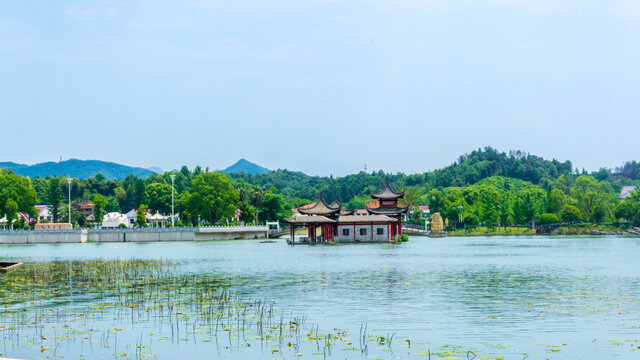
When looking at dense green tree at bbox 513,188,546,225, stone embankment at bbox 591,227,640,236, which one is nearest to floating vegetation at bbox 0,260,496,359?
stone embankment at bbox 591,227,640,236

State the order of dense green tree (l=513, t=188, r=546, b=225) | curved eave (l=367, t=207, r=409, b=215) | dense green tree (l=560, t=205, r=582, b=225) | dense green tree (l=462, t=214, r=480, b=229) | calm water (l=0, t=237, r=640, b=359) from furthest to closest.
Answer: dense green tree (l=462, t=214, r=480, b=229)
dense green tree (l=513, t=188, r=546, b=225)
dense green tree (l=560, t=205, r=582, b=225)
curved eave (l=367, t=207, r=409, b=215)
calm water (l=0, t=237, r=640, b=359)

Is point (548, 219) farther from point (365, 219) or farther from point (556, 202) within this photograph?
point (365, 219)

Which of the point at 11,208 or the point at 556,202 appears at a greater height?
the point at 11,208

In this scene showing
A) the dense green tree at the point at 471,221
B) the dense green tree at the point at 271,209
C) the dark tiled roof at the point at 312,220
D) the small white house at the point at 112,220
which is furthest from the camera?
the small white house at the point at 112,220

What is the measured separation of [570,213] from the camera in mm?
135875

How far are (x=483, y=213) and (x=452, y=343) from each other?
130m

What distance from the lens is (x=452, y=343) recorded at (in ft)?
67.1

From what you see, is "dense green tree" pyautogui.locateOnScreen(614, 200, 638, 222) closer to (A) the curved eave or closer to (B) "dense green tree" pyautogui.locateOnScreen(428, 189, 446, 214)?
(B) "dense green tree" pyautogui.locateOnScreen(428, 189, 446, 214)

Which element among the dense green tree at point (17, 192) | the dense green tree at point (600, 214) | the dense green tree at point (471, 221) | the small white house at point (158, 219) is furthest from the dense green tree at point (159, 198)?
the dense green tree at point (600, 214)

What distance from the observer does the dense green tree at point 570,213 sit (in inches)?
5354

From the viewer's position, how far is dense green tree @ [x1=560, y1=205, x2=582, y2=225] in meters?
136

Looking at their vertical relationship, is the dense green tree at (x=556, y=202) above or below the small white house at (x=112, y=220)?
above

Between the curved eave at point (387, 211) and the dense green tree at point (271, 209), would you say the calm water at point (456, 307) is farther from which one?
the dense green tree at point (271, 209)

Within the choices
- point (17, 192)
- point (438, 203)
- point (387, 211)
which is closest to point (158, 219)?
point (17, 192)
